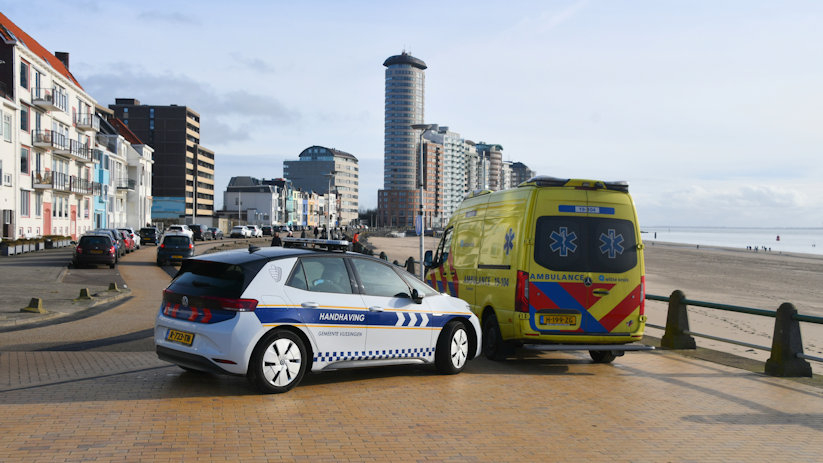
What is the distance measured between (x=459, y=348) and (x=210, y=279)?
3298 mm

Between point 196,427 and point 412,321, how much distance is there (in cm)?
324

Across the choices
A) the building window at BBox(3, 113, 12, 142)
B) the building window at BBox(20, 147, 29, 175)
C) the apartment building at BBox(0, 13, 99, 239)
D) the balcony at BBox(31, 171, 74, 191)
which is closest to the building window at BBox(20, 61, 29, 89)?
Result: the apartment building at BBox(0, 13, 99, 239)

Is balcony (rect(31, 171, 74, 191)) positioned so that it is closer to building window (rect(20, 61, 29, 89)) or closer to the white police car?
building window (rect(20, 61, 29, 89))

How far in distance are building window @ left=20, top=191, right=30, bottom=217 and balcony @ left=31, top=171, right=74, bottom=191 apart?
3.32 feet

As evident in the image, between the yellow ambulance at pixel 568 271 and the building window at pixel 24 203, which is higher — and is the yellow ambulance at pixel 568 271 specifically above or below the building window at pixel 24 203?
below

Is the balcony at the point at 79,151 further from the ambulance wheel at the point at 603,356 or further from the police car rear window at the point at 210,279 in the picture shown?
the ambulance wheel at the point at 603,356

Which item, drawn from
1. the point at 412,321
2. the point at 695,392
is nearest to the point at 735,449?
the point at 695,392

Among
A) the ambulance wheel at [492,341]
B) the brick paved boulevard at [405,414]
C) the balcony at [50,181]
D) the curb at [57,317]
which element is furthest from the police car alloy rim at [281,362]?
the balcony at [50,181]

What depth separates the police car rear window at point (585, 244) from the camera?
9.38 m

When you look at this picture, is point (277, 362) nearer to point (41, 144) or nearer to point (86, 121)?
point (41, 144)

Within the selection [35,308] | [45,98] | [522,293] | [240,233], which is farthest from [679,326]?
[240,233]

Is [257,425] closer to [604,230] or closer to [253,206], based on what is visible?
[604,230]

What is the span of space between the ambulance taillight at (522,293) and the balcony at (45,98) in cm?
5012

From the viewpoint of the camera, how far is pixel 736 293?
35.6 meters
